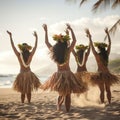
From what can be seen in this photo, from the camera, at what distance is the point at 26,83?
714cm

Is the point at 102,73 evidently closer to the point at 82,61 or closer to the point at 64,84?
the point at 82,61

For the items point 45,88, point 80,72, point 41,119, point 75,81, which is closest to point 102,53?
point 80,72

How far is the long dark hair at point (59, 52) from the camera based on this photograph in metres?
5.64

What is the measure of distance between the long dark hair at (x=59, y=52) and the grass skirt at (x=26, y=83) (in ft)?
5.84

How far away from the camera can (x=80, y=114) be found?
17.6 ft

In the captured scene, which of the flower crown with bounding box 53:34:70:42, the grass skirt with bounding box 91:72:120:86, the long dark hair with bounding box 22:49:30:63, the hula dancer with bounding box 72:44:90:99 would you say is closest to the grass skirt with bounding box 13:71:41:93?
the long dark hair with bounding box 22:49:30:63

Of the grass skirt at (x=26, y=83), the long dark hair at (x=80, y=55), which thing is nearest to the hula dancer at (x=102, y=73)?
the long dark hair at (x=80, y=55)

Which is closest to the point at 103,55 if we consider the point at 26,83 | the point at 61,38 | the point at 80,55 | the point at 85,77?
the point at 85,77

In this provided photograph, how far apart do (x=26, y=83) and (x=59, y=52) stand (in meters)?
1.97

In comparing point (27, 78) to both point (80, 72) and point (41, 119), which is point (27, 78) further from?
point (41, 119)

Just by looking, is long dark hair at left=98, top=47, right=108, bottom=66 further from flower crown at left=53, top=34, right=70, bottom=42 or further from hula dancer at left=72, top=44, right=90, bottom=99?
flower crown at left=53, top=34, right=70, bottom=42

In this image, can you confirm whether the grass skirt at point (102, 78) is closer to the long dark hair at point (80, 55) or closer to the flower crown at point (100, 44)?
the flower crown at point (100, 44)

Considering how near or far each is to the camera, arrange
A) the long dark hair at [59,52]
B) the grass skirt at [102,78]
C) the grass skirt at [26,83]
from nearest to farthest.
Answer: the long dark hair at [59,52] < the grass skirt at [102,78] < the grass skirt at [26,83]

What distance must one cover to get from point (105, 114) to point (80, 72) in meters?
2.41
